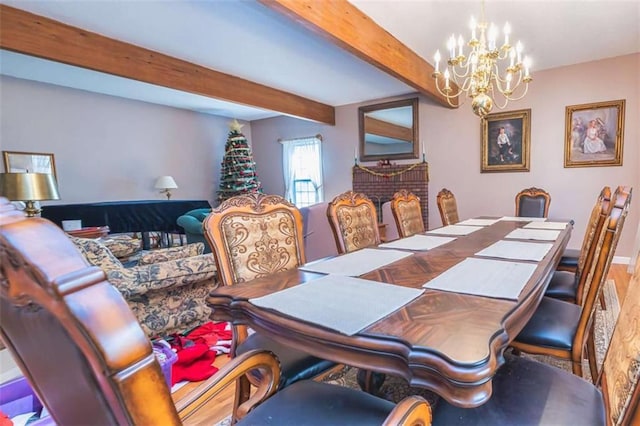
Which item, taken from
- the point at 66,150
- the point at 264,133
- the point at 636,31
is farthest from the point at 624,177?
the point at 66,150

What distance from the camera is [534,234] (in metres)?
2.13

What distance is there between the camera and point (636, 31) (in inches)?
130

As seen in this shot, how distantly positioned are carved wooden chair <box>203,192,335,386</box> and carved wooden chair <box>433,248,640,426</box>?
0.51 meters

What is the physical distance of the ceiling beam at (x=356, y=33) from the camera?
A: 230cm

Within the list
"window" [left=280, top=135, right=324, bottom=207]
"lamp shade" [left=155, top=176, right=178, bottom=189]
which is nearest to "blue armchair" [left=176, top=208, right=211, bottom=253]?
"lamp shade" [left=155, top=176, right=178, bottom=189]

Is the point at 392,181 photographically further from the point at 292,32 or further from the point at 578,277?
the point at 578,277

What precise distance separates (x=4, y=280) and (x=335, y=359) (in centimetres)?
66

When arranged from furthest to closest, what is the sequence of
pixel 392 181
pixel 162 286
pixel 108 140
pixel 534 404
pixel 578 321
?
pixel 392 181
pixel 108 140
pixel 162 286
pixel 578 321
pixel 534 404

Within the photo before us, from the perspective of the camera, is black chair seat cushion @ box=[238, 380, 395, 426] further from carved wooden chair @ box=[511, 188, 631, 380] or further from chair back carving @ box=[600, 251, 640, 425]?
carved wooden chair @ box=[511, 188, 631, 380]

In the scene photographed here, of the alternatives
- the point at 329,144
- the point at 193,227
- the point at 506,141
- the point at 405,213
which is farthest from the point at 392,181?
→ the point at 193,227

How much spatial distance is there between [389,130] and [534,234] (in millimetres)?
3885

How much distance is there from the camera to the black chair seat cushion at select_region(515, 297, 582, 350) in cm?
131

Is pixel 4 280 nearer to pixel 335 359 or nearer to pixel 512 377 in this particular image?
pixel 335 359

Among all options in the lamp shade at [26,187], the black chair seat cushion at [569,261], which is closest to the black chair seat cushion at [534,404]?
the black chair seat cushion at [569,261]
